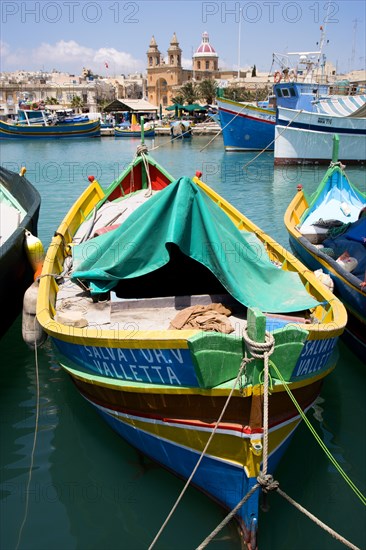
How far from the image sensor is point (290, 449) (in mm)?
6359

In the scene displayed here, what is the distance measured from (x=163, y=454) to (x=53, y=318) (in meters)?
2.18

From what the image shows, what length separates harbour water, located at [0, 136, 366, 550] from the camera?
17.4ft

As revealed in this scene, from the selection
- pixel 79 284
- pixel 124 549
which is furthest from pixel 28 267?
pixel 124 549

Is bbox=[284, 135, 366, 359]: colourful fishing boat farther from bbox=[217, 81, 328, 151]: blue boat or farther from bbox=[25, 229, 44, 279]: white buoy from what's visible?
bbox=[217, 81, 328, 151]: blue boat

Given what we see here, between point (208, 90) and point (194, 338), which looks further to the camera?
point (208, 90)

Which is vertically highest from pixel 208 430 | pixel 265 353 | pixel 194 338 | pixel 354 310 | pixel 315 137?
pixel 315 137

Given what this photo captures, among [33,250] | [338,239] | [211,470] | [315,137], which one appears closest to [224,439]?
[211,470]

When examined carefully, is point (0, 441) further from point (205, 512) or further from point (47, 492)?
point (205, 512)

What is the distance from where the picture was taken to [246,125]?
42.7 metres

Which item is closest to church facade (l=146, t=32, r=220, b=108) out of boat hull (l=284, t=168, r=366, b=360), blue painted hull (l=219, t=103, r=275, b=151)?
blue painted hull (l=219, t=103, r=275, b=151)

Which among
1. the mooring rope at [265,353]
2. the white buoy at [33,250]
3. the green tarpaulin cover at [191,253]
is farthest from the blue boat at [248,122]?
the mooring rope at [265,353]

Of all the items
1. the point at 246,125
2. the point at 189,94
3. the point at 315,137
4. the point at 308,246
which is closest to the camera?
the point at 308,246

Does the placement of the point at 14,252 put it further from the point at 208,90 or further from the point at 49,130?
the point at 208,90

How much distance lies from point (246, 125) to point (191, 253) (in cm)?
3940
